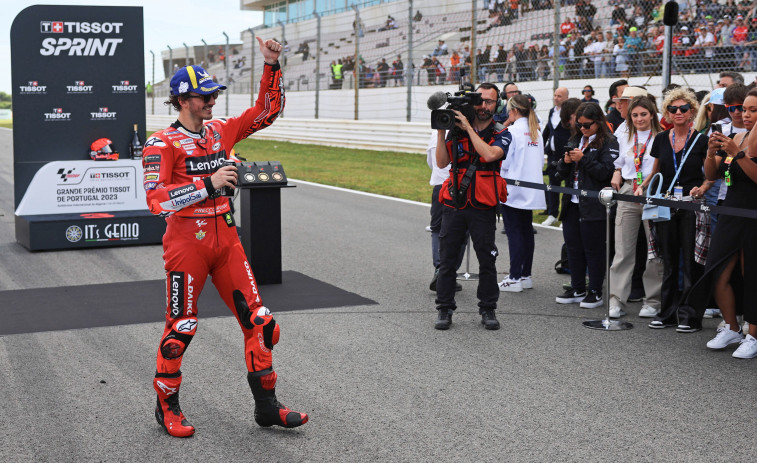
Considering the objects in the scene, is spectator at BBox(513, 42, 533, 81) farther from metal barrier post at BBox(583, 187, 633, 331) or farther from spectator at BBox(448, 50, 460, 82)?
metal barrier post at BBox(583, 187, 633, 331)

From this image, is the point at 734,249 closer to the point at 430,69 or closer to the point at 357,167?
the point at 357,167

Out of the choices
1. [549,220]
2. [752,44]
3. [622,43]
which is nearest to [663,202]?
[549,220]

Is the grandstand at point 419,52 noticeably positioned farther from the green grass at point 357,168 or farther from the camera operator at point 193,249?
the camera operator at point 193,249

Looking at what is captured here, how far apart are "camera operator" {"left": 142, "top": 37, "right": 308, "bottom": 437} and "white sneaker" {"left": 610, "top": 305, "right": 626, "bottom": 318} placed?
11.8ft

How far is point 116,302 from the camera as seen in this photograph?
7.86 metres

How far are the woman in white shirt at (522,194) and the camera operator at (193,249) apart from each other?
4161 mm

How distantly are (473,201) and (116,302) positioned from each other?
3403 millimetres

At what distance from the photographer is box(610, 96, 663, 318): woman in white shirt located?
7402 millimetres

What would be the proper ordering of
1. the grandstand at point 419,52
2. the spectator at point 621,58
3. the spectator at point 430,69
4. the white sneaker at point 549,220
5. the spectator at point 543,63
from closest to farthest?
the white sneaker at point 549,220 → the grandstand at point 419,52 → the spectator at point 621,58 → the spectator at point 543,63 → the spectator at point 430,69

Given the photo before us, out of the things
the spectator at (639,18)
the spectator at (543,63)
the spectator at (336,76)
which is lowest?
the spectator at (543,63)

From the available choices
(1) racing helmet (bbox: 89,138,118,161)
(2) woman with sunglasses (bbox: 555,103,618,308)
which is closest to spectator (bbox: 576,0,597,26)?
(1) racing helmet (bbox: 89,138,118,161)

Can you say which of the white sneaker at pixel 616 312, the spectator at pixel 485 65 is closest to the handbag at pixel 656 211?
the white sneaker at pixel 616 312

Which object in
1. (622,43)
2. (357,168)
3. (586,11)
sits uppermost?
(586,11)

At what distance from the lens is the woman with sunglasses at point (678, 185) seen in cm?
684
